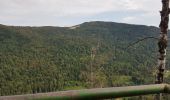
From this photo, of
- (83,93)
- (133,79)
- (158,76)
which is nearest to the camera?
(83,93)

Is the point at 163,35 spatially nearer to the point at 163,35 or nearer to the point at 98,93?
the point at 163,35

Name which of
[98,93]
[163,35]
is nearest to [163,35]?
[163,35]

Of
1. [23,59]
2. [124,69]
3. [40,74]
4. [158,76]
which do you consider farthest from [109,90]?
[23,59]

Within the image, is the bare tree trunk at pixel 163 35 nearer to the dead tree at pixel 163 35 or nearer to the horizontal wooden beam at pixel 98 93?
the dead tree at pixel 163 35

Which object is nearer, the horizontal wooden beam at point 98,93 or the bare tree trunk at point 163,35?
the horizontal wooden beam at point 98,93

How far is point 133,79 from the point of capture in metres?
124

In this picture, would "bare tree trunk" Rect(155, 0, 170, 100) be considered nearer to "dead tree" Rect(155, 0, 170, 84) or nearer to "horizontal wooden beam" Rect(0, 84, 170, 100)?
"dead tree" Rect(155, 0, 170, 84)

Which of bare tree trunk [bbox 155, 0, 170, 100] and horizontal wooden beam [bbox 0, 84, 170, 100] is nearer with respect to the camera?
horizontal wooden beam [bbox 0, 84, 170, 100]

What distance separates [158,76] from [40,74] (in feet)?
430

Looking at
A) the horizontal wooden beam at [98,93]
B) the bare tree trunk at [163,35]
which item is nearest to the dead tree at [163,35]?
the bare tree trunk at [163,35]

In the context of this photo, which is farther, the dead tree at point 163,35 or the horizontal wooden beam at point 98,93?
the dead tree at point 163,35

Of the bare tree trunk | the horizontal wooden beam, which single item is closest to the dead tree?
the bare tree trunk

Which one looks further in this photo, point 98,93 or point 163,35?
point 163,35

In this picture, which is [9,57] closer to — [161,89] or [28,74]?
[28,74]
